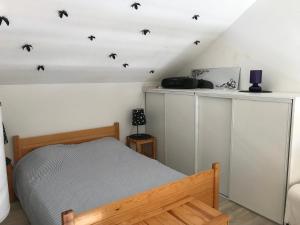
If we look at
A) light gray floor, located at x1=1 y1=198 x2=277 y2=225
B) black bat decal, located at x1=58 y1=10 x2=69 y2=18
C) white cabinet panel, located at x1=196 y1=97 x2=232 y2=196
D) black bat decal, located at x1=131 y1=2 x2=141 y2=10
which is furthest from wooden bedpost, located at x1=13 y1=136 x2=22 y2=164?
white cabinet panel, located at x1=196 y1=97 x2=232 y2=196

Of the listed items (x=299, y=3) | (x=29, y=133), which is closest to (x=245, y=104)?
(x=299, y=3)

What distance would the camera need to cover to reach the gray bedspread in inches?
73.4

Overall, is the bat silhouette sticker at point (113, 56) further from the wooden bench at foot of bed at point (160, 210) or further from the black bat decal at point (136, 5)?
the wooden bench at foot of bed at point (160, 210)

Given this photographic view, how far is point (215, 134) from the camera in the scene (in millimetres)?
2846

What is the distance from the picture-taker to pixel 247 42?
9.23 ft

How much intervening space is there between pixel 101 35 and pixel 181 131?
1585 mm

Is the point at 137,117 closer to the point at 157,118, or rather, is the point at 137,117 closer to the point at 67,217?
the point at 157,118

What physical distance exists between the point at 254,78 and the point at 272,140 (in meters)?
0.70

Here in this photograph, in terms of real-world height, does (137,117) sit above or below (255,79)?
below

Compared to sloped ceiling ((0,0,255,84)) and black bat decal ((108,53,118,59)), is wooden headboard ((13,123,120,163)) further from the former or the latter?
black bat decal ((108,53,118,59))

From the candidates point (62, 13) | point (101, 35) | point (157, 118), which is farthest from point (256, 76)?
point (62, 13)

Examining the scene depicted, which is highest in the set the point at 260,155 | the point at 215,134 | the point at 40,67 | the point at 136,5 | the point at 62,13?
the point at 136,5

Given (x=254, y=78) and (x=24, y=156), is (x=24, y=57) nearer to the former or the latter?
(x=24, y=156)

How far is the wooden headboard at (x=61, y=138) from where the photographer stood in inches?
109
